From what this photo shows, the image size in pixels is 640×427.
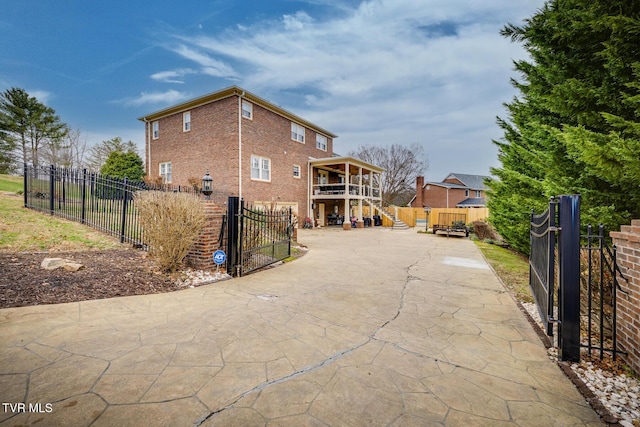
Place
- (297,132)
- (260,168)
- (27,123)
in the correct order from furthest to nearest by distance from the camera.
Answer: (27,123), (297,132), (260,168)

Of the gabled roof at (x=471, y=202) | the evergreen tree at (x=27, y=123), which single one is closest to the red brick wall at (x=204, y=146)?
the evergreen tree at (x=27, y=123)

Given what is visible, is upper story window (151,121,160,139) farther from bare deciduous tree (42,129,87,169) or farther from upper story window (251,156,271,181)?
bare deciduous tree (42,129,87,169)

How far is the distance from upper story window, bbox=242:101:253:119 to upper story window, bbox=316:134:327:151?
25.7 ft

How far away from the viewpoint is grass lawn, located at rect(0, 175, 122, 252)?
6.16 metres

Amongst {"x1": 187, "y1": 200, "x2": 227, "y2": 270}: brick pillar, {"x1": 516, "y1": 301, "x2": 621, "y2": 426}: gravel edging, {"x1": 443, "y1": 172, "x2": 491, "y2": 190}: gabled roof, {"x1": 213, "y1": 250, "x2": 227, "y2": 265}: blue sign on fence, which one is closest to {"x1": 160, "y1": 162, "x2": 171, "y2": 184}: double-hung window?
{"x1": 187, "y1": 200, "x2": 227, "y2": 270}: brick pillar

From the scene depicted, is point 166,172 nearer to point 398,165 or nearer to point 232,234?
point 232,234

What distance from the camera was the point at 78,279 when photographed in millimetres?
4523

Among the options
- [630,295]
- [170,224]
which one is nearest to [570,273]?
[630,295]

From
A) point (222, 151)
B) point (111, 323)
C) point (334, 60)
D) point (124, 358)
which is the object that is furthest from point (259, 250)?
point (334, 60)

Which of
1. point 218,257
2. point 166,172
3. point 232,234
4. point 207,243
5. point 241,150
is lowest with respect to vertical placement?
point 218,257

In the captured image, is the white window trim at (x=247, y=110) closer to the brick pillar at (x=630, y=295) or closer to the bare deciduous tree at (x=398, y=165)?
the brick pillar at (x=630, y=295)

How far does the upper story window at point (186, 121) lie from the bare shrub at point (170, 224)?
1570 cm

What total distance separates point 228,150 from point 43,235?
37.3 ft

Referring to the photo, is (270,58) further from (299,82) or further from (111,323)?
(111,323)
